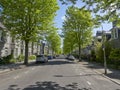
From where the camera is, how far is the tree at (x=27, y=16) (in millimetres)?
34531

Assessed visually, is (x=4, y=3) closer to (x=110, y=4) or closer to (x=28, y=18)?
(x=28, y=18)

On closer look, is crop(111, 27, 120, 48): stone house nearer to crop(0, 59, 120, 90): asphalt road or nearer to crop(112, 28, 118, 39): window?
crop(112, 28, 118, 39): window

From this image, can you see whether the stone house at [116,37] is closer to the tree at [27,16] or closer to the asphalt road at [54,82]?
the tree at [27,16]

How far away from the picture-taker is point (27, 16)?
35.6 m

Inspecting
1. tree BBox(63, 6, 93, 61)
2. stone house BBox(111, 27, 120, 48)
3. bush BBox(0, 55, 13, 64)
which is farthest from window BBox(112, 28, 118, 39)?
bush BBox(0, 55, 13, 64)

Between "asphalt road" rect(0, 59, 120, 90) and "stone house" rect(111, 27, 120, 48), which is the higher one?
"stone house" rect(111, 27, 120, 48)

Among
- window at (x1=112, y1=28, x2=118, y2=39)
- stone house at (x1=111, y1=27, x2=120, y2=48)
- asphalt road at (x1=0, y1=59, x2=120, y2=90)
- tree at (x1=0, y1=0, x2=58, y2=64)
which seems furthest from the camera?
window at (x1=112, y1=28, x2=118, y2=39)

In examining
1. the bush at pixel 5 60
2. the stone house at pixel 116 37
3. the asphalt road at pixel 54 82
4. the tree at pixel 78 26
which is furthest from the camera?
the tree at pixel 78 26

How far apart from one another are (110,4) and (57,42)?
312ft

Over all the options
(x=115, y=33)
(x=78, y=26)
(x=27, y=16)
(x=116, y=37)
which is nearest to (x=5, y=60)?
(x=27, y=16)

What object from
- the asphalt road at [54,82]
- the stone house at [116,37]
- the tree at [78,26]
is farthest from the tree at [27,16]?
the tree at [78,26]

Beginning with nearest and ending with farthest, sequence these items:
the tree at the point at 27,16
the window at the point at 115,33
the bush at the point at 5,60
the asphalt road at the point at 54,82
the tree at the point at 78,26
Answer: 1. the asphalt road at the point at 54,82
2. the tree at the point at 27,16
3. the bush at the point at 5,60
4. the window at the point at 115,33
5. the tree at the point at 78,26

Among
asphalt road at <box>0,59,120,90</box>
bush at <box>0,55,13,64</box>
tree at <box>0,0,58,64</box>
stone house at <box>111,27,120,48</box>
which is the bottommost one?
asphalt road at <box>0,59,120,90</box>

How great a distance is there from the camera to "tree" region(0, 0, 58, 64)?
34.5 m
